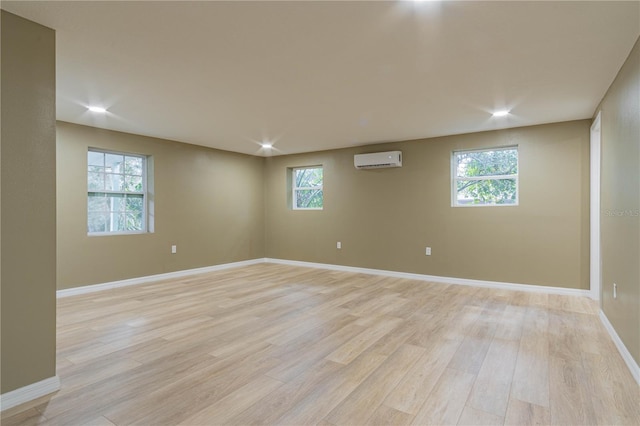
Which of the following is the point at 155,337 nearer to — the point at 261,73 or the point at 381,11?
the point at 261,73

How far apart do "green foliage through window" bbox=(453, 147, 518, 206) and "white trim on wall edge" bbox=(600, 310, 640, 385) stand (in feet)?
6.55

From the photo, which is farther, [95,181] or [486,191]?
[486,191]

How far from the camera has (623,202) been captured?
8.52 ft

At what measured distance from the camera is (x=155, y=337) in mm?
2896

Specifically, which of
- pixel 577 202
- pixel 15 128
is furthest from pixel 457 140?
pixel 15 128

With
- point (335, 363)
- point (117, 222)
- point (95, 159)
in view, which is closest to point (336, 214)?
point (117, 222)

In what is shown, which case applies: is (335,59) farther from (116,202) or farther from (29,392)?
(116,202)

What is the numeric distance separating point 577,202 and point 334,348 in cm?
373

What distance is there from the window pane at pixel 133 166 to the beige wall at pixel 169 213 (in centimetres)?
21

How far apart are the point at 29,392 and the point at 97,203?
11.2ft

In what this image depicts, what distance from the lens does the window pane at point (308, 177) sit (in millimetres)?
6816

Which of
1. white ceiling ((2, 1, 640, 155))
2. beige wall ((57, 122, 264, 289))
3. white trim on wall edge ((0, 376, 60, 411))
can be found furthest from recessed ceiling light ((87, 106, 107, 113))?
white trim on wall edge ((0, 376, 60, 411))

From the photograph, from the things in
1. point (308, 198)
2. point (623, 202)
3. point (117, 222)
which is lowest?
point (117, 222)

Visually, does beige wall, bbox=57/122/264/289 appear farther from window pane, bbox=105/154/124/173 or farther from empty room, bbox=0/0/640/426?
window pane, bbox=105/154/124/173
